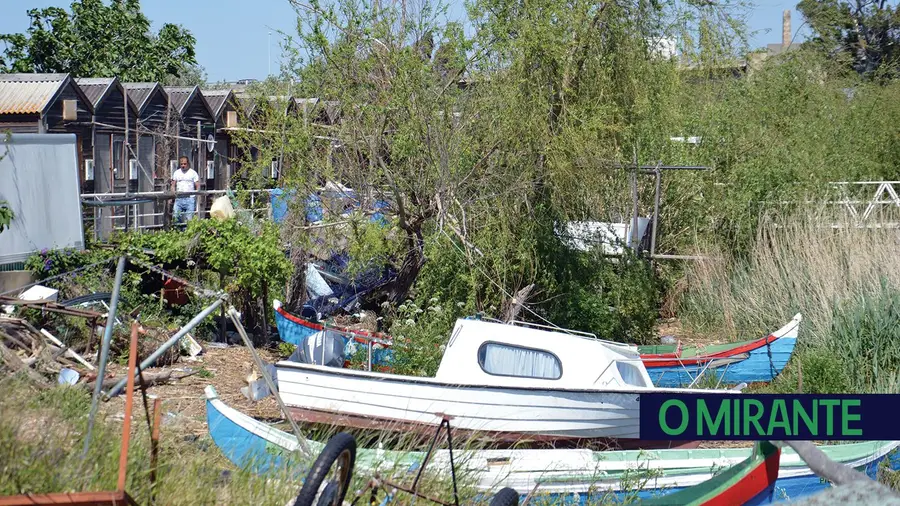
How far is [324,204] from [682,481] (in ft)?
22.2

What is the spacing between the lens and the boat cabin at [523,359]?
10.2 metres

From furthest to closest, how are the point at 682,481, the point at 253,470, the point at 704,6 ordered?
the point at 704,6 < the point at 682,481 < the point at 253,470

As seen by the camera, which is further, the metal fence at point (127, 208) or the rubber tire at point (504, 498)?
the metal fence at point (127, 208)

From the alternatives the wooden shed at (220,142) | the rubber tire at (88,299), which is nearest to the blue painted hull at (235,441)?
the rubber tire at (88,299)

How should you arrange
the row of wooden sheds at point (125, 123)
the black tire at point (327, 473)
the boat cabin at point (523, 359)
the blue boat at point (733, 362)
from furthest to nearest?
the row of wooden sheds at point (125, 123) → the blue boat at point (733, 362) → the boat cabin at point (523, 359) → the black tire at point (327, 473)

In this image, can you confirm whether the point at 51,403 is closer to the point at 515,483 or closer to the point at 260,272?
the point at 515,483

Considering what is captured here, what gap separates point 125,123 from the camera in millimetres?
22312

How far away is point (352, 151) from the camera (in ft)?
43.7

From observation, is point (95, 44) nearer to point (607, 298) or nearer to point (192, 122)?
point (192, 122)

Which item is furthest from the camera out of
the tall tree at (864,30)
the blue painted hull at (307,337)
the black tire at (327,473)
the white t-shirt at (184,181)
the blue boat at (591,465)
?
the tall tree at (864,30)

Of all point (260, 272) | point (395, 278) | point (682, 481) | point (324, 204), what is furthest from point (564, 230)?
point (682, 481)

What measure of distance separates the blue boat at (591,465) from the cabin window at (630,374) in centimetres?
168

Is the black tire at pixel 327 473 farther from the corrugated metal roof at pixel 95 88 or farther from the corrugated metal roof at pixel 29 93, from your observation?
the corrugated metal roof at pixel 95 88

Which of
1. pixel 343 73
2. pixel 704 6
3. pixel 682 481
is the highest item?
pixel 704 6
